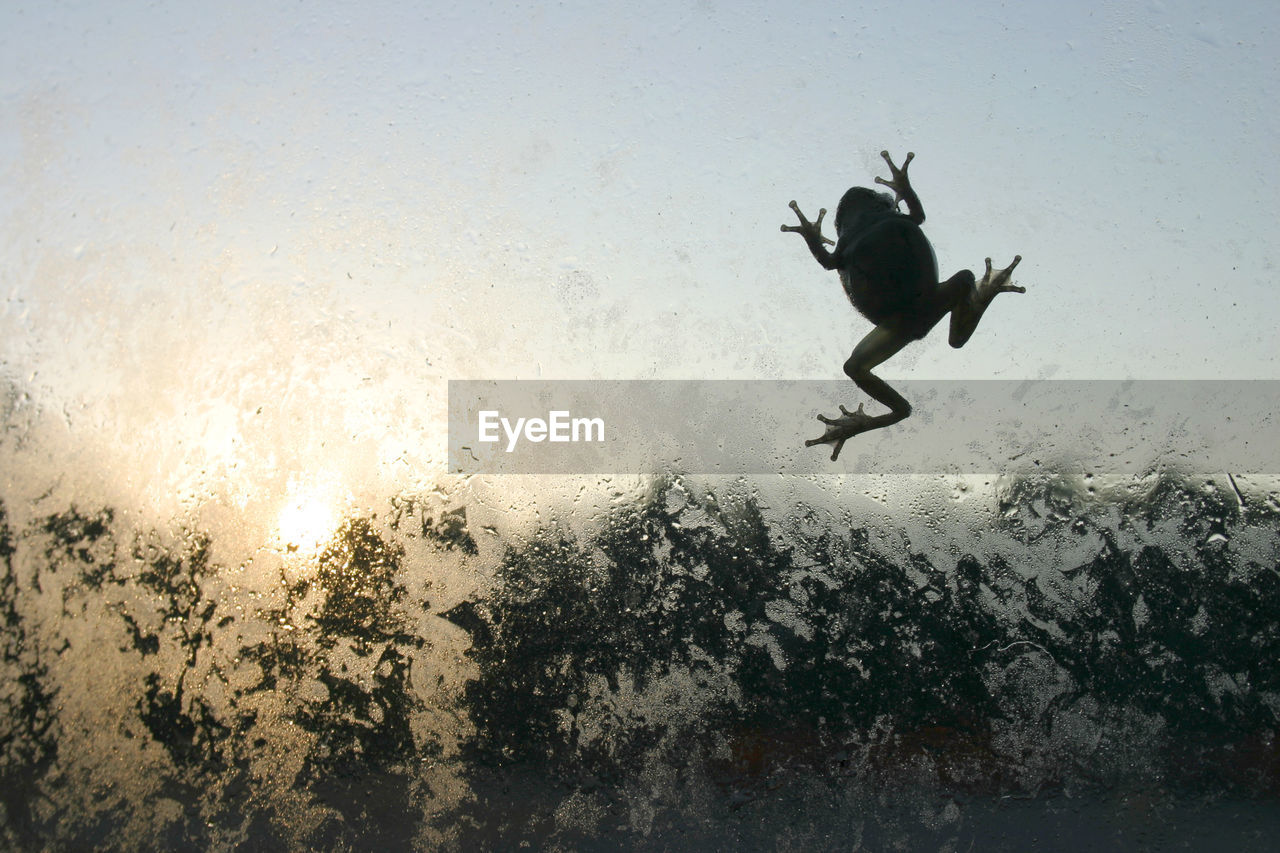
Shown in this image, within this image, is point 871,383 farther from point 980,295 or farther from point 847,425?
point 980,295

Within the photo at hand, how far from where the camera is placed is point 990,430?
563cm

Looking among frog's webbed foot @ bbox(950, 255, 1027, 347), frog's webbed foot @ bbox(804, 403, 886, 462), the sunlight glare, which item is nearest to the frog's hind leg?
frog's webbed foot @ bbox(804, 403, 886, 462)

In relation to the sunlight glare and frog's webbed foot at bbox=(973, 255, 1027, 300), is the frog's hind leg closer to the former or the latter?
frog's webbed foot at bbox=(973, 255, 1027, 300)

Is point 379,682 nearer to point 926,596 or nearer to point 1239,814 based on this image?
point 926,596

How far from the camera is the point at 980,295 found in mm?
3098

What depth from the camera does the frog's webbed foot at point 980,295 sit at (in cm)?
308

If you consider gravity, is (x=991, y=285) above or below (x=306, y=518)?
above

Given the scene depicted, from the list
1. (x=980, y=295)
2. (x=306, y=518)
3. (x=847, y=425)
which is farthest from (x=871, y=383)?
(x=306, y=518)

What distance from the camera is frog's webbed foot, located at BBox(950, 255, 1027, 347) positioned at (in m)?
3.08

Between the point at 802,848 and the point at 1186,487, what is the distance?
3.64 m

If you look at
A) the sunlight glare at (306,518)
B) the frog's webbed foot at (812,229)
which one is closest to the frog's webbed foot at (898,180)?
the frog's webbed foot at (812,229)

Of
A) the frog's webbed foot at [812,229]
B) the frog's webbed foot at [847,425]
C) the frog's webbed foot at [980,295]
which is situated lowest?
the frog's webbed foot at [847,425]

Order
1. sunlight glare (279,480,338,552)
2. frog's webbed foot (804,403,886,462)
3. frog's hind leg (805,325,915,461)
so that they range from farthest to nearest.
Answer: sunlight glare (279,480,338,552)
frog's webbed foot (804,403,886,462)
frog's hind leg (805,325,915,461)

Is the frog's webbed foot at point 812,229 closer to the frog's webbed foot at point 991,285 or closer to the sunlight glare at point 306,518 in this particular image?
the frog's webbed foot at point 991,285
